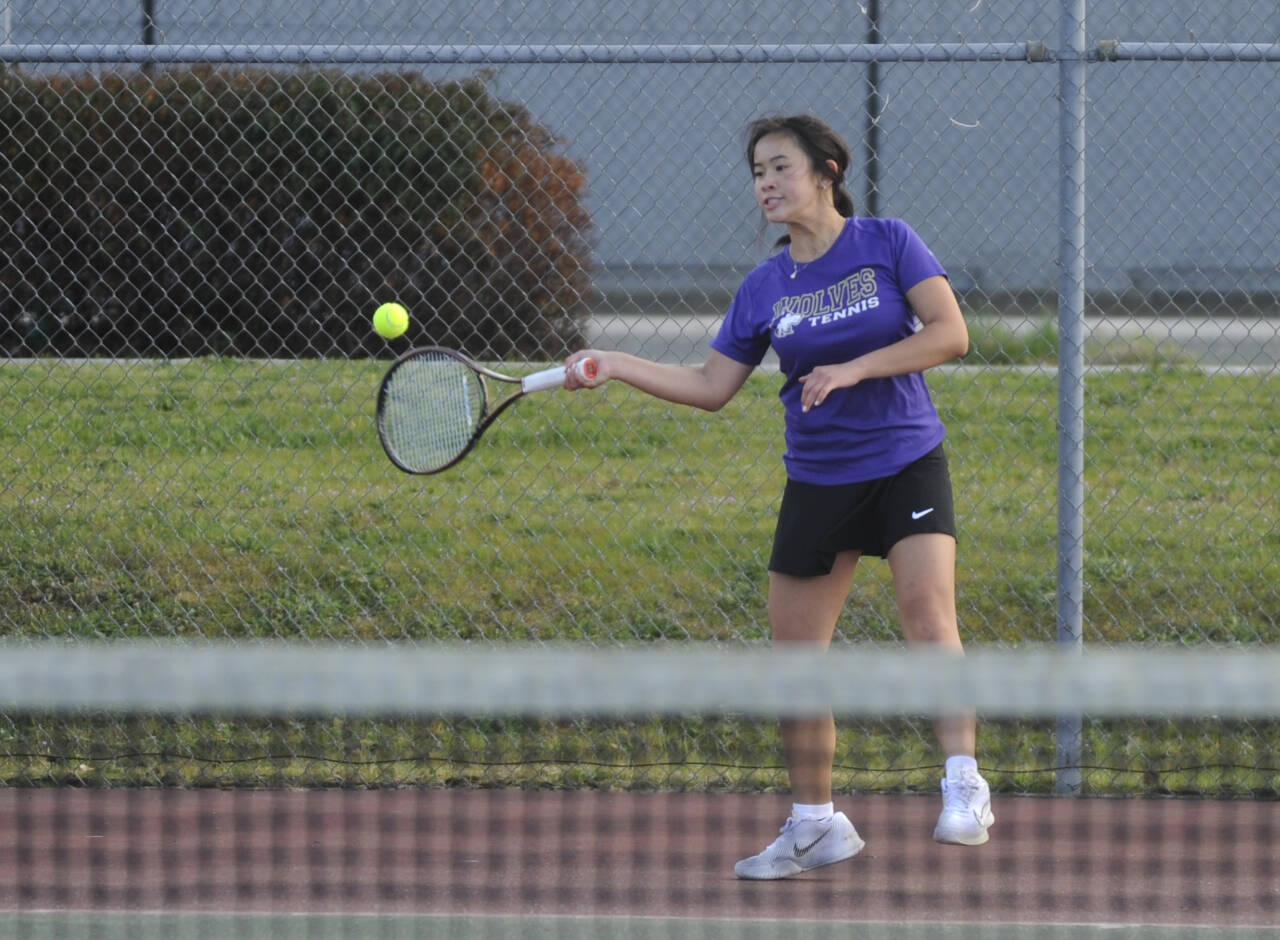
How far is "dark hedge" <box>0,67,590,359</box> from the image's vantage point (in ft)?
20.4

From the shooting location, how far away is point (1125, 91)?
19.3 feet

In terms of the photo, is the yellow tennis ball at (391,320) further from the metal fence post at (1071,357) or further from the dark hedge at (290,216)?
the metal fence post at (1071,357)

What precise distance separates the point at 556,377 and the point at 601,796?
1506 mm

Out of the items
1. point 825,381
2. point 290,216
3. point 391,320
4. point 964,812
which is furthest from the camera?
point 290,216

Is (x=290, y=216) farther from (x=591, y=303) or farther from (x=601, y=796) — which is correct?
(x=601, y=796)

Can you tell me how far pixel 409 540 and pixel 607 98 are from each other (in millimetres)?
1670

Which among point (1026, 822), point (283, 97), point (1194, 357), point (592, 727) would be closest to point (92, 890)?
point (592, 727)

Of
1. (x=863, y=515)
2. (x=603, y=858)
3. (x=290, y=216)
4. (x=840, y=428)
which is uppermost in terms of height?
(x=290, y=216)

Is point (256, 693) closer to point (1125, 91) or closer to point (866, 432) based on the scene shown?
point (866, 432)

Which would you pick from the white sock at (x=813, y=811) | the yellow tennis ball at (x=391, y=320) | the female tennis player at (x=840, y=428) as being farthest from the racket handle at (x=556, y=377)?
the white sock at (x=813, y=811)

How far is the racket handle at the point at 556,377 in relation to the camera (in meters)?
3.62

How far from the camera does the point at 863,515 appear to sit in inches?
146

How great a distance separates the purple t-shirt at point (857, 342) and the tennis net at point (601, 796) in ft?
2.00

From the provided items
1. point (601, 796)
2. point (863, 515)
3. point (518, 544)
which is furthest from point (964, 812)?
point (518, 544)
